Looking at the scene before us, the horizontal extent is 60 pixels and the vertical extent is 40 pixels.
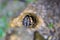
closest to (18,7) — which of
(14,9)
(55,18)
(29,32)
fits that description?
(14,9)

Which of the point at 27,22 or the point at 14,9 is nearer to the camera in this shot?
the point at 14,9

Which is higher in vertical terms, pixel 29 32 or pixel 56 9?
pixel 56 9

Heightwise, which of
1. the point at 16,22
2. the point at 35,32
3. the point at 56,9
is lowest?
the point at 35,32

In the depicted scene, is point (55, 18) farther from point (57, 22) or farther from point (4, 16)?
point (4, 16)

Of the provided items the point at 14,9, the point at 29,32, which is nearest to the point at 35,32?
the point at 29,32

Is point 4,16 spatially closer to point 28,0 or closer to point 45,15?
point 28,0

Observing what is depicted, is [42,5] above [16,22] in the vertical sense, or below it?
above

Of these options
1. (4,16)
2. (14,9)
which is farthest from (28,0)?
(4,16)

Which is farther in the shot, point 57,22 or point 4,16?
point 57,22

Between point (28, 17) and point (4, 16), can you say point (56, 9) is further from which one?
point (4, 16)
